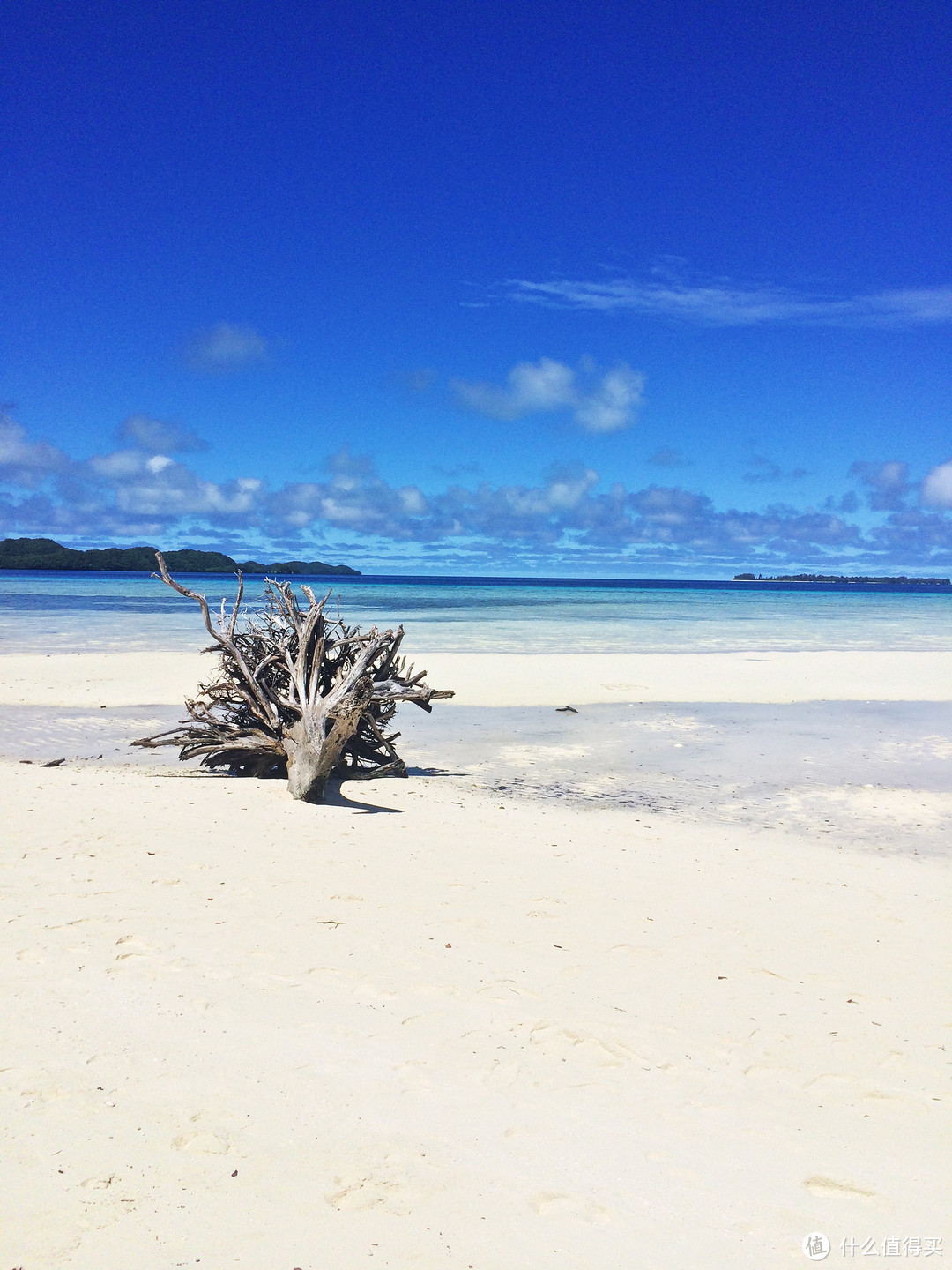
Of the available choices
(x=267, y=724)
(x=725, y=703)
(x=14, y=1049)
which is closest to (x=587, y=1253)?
(x=14, y=1049)

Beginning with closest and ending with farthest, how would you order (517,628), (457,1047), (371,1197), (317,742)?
(371,1197) < (457,1047) < (317,742) < (517,628)

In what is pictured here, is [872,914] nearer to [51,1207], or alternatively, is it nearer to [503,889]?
[503,889]

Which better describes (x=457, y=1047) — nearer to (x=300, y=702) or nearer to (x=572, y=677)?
(x=300, y=702)

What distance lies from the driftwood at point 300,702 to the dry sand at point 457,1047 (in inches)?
65.6

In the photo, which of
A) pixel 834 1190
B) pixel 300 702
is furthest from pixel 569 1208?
pixel 300 702

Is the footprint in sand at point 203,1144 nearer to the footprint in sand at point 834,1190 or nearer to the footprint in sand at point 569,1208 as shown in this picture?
the footprint in sand at point 569,1208

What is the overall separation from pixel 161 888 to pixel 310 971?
1.68m

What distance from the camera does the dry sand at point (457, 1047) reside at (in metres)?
2.85

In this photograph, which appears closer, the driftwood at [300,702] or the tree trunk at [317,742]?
the tree trunk at [317,742]
